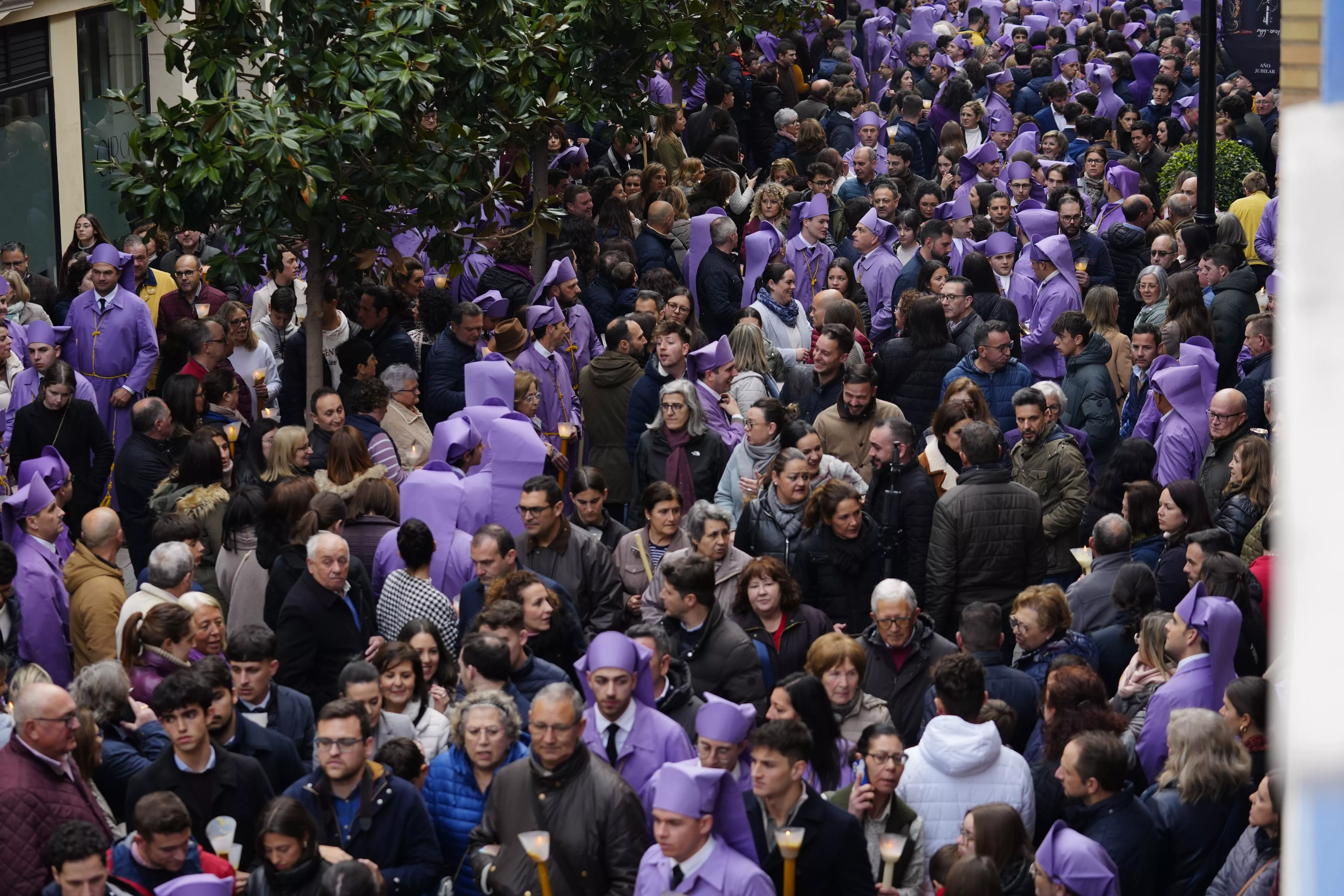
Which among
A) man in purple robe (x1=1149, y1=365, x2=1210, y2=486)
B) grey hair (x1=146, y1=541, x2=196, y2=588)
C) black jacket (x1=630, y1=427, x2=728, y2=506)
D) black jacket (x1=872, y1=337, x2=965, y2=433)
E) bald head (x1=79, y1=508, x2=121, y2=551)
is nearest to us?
grey hair (x1=146, y1=541, x2=196, y2=588)

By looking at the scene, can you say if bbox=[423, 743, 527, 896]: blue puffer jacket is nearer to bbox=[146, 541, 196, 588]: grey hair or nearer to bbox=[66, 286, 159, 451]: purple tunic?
bbox=[146, 541, 196, 588]: grey hair

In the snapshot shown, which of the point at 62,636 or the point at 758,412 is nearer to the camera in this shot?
the point at 62,636

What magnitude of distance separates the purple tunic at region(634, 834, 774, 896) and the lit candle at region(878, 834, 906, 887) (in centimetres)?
56

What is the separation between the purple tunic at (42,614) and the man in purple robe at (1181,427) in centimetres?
591

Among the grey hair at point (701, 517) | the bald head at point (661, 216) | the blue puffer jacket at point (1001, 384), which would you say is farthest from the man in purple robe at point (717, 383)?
the bald head at point (661, 216)

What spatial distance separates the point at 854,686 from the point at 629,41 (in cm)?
848

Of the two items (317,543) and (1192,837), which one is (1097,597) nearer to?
(1192,837)

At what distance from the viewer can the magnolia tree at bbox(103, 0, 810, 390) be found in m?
10.6

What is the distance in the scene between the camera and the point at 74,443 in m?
10.6

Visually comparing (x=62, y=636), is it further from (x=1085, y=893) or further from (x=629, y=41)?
(x=629, y=41)

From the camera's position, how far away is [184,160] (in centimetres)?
1058

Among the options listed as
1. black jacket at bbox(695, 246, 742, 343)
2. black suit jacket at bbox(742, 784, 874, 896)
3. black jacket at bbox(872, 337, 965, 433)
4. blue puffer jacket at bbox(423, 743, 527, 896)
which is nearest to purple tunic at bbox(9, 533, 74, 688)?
blue puffer jacket at bbox(423, 743, 527, 896)

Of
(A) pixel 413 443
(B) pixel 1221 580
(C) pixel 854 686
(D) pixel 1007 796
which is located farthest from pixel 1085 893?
(A) pixel 413 443

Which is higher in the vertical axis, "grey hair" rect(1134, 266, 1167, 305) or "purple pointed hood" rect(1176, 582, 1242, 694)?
"grey hair" rect(1134, 266, 1167, 305)
